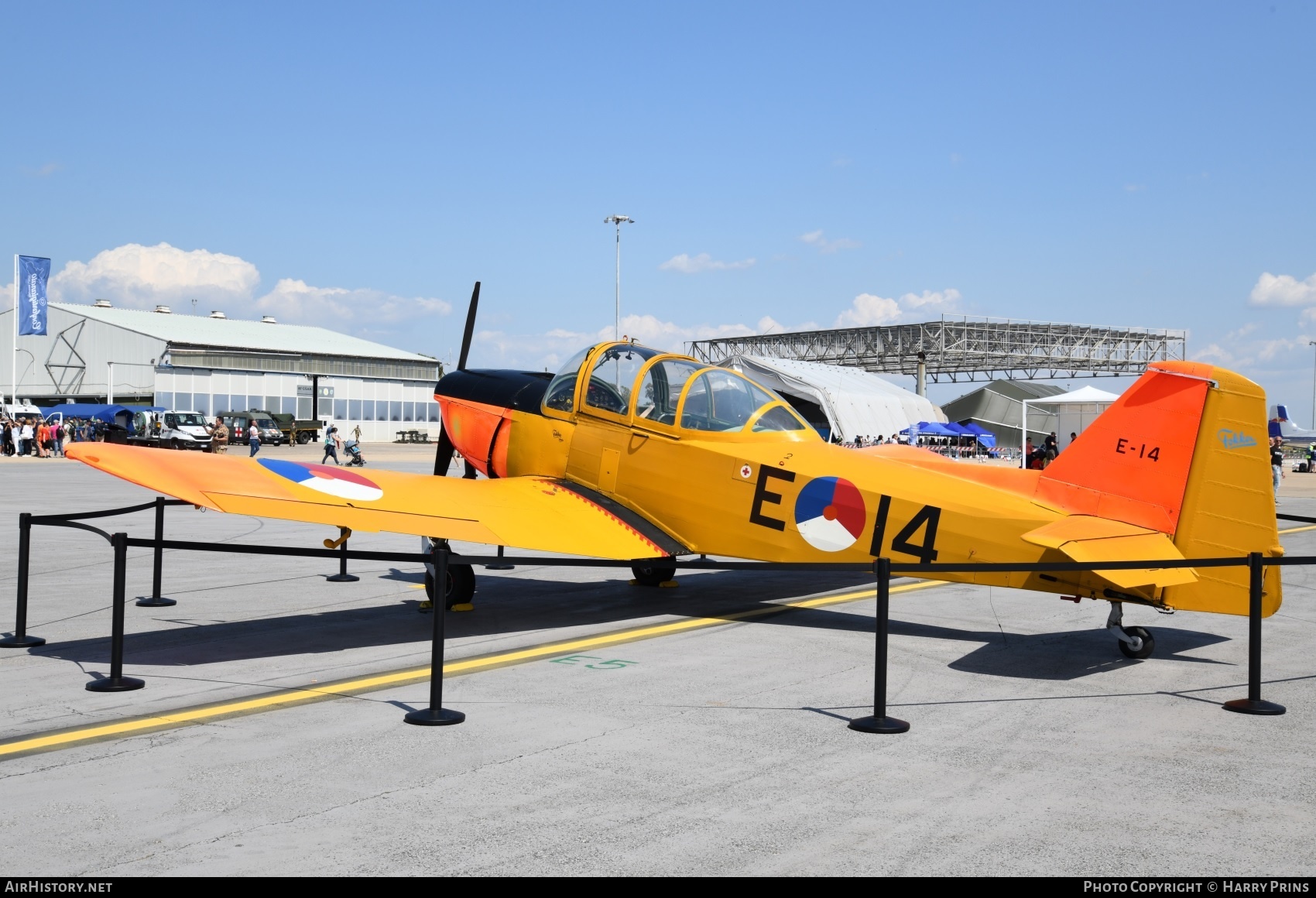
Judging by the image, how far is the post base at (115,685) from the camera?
6.42 meters

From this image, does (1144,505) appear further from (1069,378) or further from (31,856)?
(1069,378)

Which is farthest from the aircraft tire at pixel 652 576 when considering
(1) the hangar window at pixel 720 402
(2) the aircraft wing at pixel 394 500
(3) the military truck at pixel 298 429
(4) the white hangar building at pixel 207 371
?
(4) the white hangar building at pixel 207 371

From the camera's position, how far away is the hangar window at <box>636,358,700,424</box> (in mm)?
9836

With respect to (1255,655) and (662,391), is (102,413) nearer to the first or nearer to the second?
(662,391)

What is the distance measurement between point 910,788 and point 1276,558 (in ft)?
11.2

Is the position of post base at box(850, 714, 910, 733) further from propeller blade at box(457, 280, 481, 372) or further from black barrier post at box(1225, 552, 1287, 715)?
propeller blade at box(457, 280, 481, 372)

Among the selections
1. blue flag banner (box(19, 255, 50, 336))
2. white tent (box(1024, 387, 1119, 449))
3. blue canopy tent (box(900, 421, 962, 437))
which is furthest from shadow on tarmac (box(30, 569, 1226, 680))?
blue flag banner (box(19, 255, 50, 336))

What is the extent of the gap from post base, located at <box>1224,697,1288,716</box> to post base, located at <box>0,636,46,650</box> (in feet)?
26.7

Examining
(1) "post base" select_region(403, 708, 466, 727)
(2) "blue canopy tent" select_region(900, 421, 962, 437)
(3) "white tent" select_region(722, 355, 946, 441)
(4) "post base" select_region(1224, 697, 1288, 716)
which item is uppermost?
(3) "white tent" select_region(722, 355, 946, 441)

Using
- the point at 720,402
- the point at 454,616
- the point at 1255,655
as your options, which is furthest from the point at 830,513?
the point at 454,616

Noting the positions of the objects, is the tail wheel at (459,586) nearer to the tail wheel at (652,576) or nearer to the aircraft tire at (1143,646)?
the tail wheel at (652,576)

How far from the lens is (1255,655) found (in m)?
6.33

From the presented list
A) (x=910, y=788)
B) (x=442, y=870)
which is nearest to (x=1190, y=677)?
(x=910, y=788)

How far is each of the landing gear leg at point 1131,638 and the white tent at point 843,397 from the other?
46.3 metres
